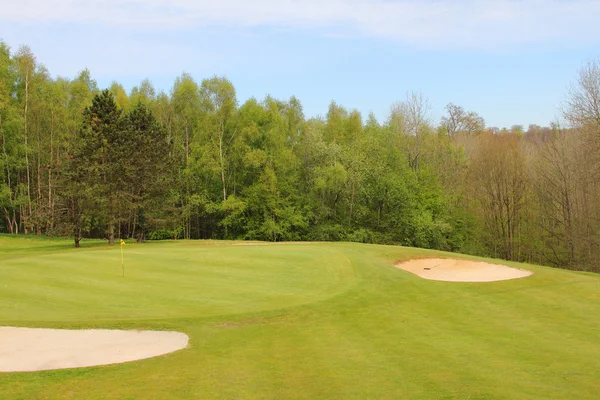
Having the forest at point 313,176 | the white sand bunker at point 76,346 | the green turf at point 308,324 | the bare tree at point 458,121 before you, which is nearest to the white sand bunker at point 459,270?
the green turf at point 308,324

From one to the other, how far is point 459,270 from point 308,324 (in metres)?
14.6

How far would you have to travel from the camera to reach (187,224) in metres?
60.9

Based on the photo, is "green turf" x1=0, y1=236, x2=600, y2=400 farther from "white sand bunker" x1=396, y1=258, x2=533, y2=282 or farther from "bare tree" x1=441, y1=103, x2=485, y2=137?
"bare tree" x1=441, y1=103, x2=485, y2=137

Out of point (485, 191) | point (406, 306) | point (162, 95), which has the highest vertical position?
point (162, 95)

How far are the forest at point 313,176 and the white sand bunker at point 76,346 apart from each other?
37.2 metres

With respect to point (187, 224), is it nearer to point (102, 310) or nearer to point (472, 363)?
point (102, 310)

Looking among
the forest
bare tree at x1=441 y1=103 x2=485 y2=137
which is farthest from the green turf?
bare tree at x1=441 y1=103 x2=485 y2=137

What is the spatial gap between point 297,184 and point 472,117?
50.6 m

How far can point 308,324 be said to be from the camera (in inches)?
535

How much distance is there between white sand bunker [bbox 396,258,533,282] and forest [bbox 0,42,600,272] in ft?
86.3

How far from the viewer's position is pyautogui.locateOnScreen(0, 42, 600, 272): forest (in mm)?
51094

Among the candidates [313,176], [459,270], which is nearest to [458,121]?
[313,176]

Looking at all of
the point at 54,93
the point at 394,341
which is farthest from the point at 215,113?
the point at 394,341

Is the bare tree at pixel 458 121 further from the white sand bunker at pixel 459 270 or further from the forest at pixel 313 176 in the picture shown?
the white sand bunker at pixel 459 270
